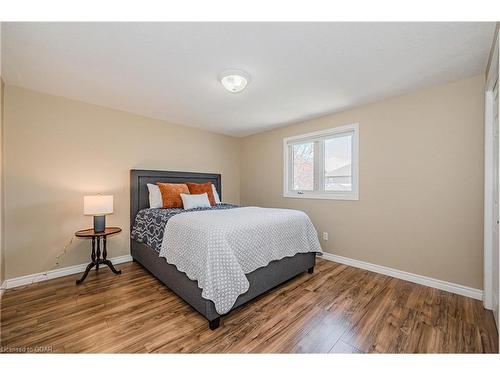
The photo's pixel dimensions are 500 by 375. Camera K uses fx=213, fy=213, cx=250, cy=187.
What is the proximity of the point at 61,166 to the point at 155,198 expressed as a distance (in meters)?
1.16

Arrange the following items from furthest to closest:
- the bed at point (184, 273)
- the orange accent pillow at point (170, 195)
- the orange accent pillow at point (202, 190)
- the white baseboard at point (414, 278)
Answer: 1. the orange accent pillow at point (202, 190)
2. the orange accent pillow at point (170, 195)
3. the white baseboard at point (414, 278)
4. the bed at point (184, 273)

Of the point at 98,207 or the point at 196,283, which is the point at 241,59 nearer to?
the point at 196,283

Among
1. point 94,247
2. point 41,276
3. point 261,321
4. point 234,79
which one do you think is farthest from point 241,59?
point 41,276

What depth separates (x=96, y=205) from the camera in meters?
2.47

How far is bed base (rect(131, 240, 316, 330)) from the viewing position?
1.74 metres

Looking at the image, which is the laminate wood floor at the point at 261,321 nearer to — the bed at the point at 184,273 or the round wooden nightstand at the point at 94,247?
the bed at the point at 184,273

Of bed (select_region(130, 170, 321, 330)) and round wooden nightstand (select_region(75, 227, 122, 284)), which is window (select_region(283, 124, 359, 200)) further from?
round wooden nightstand (select_region(75, 227, 122, 284))

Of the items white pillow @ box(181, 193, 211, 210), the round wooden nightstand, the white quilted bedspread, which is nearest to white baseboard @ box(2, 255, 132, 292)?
the round wooden nightstand

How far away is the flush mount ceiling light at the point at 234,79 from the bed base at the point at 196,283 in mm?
1810

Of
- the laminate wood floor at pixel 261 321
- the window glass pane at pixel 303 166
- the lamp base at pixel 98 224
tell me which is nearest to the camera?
the laminate wood floor at pixel 261 321

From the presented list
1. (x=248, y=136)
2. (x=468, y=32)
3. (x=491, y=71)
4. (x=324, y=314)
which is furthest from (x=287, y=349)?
(x=248, y=136)

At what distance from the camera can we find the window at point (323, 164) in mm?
3090

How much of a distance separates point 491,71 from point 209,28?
2.30 meters

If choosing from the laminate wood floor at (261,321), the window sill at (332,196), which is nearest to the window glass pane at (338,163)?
the window sill at (332,196)
